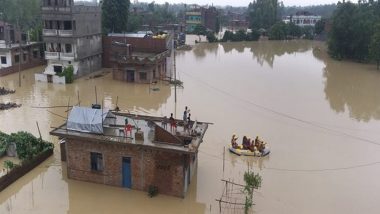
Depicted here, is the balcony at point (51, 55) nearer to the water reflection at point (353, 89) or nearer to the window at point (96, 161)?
the window at point (96, 161)

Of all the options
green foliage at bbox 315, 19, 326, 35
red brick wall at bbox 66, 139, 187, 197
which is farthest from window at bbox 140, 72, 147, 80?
green foliage at bbox 315, 19, 326, 35

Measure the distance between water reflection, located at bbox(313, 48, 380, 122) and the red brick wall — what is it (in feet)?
64.6

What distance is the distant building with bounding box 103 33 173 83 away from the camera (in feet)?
131

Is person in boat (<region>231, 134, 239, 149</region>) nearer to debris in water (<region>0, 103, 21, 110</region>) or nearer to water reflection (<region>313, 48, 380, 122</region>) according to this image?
water reflection (<region>313, 48, 380, 122</region>)

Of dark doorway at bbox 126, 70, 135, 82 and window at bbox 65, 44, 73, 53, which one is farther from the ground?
window at bbox 65, 44, 73, 53

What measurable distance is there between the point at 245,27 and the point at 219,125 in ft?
332

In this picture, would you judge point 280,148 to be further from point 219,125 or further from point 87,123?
point 87,123

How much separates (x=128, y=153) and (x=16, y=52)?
3213 centimetres

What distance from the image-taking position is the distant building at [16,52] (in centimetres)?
4203

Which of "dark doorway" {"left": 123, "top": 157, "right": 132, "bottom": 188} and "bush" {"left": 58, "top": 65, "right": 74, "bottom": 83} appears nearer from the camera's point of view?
"dark doorway" {"left": 123, "top": 157, "right": 132, "bottom": 188}

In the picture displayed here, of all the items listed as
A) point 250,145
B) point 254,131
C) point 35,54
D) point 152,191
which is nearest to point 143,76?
point 35,54

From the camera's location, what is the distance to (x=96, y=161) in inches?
703

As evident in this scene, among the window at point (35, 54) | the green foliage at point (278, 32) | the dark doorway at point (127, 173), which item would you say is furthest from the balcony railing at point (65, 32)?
the green foliage at point (278, 32)

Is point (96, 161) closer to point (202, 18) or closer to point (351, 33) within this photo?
point (351, 33)
